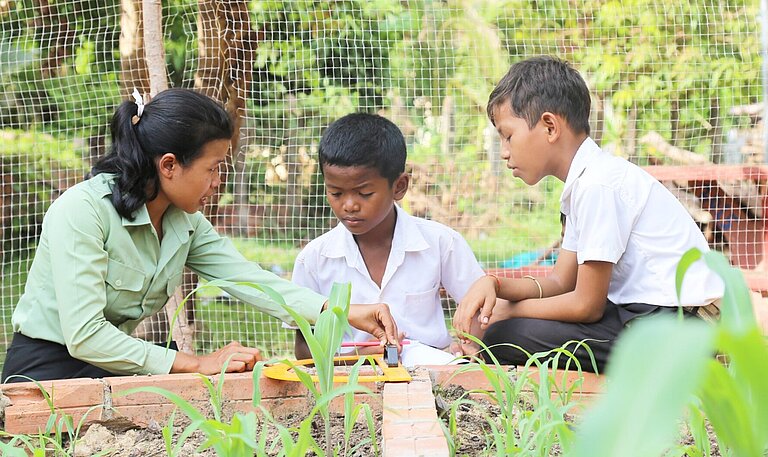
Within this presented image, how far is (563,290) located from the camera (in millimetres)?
2350

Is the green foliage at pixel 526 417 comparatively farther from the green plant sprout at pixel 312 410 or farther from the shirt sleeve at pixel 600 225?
the shirt sleeve at pixel 600 225

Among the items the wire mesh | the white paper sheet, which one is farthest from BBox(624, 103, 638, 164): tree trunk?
the white paper sheet

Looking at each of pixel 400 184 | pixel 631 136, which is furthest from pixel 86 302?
pixel 631 136

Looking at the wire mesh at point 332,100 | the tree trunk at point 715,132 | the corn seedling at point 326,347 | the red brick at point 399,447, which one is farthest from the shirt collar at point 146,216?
the tree trunk at point 715,132

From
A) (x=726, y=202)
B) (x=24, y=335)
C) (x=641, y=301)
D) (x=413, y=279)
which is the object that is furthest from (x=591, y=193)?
(x=726, y=202)

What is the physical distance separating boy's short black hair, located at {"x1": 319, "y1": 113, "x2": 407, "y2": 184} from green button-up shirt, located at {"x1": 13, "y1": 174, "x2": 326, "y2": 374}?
414mm

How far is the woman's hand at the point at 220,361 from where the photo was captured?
1.88 metres

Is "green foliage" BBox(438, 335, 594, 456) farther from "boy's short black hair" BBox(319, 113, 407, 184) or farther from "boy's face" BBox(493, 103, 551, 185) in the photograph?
"boy's short black hair" BBox(319, 113, 407, 184)

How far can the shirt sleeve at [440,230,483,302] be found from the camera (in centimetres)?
261

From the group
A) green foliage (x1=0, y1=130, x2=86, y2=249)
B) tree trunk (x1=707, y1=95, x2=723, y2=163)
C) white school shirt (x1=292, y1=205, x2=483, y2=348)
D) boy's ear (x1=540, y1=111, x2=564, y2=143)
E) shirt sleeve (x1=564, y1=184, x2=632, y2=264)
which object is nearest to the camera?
shirt sleeve (x1=564, y1=184, x2=632, y2=264)

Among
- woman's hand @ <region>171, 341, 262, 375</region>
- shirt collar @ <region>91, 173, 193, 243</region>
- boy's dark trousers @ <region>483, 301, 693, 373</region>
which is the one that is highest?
shirt collar @ <region>91, 173, 193, 243</region>

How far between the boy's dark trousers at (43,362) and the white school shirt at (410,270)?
75 centimetres

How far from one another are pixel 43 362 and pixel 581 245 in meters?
1.36

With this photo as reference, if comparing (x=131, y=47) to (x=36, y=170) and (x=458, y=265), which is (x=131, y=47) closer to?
(x=36, y=170)
